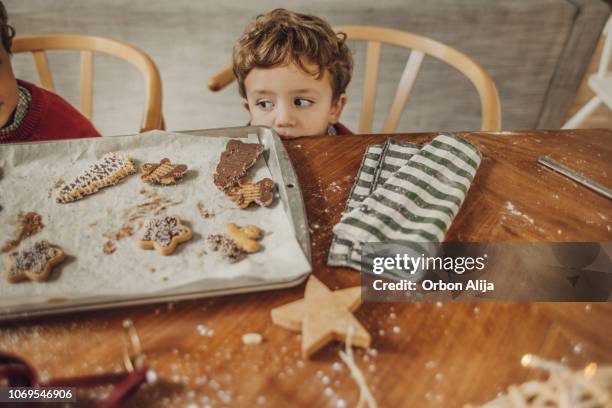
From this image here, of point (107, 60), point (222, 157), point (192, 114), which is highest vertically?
point (222, 157)

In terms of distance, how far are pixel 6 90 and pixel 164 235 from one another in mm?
717

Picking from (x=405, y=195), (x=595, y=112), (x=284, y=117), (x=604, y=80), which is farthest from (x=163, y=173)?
(x=595, y=112)

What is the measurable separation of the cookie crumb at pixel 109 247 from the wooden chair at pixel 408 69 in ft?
2.00

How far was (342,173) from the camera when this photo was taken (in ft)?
3.03

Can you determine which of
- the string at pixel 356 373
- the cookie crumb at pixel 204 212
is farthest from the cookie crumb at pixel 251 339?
the cookie crumb at pixel 204 212

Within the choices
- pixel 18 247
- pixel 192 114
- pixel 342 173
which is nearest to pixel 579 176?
pixel 342 173

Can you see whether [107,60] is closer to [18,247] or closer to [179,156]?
[179,156]

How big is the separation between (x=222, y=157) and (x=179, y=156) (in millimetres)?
102

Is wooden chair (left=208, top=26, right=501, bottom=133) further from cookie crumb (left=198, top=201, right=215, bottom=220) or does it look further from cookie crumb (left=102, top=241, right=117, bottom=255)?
cookie crumb (left=102, top=241, right=117, bottom=255)

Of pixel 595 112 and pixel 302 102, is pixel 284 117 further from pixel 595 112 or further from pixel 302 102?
pixel 595 112

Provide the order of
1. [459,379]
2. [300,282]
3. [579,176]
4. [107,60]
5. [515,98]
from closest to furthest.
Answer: [459,379] < [300,282] < [579,176] < [107,60] < [515,98]

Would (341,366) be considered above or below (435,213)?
below

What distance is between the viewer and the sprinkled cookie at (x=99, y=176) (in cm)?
85

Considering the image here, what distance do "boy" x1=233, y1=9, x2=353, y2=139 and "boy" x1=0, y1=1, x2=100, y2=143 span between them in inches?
20.0
